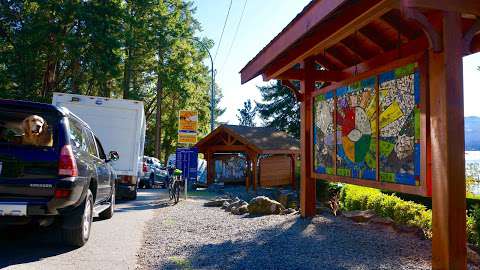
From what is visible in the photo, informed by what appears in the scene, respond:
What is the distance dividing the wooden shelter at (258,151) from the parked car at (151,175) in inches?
135

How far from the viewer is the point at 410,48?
7.32 meters

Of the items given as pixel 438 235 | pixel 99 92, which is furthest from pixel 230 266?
pixel 99 92

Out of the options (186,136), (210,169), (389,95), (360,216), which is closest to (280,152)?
(210,169)

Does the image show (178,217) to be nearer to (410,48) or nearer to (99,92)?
(410,48)

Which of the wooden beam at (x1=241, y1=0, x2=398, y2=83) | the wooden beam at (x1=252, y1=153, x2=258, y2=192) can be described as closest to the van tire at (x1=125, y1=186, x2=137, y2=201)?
the wooden beam at (x1=252, y1=153, x2=258, y2=192)

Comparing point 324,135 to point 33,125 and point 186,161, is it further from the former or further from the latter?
point 186,161

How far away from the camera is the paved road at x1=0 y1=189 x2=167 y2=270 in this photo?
5891mm

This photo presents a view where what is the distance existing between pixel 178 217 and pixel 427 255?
20.6 feet

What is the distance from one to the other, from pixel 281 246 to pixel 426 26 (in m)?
3.59

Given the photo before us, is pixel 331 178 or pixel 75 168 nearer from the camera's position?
pixel 75 168

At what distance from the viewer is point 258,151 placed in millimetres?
21453

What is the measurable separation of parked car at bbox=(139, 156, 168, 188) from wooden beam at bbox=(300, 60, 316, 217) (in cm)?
1635

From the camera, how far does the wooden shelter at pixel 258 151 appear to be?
869 inches

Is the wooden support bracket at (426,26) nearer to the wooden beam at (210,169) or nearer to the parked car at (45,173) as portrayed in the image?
the parked car at (45,173)
